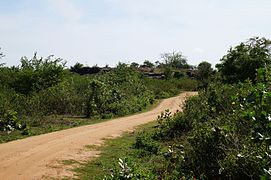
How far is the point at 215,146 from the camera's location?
7.70 m

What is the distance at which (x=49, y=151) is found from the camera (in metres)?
12.1

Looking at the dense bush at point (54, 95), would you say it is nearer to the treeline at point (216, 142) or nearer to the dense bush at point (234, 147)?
the treeline at point (216, 142)

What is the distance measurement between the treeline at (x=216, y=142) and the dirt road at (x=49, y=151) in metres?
1.74

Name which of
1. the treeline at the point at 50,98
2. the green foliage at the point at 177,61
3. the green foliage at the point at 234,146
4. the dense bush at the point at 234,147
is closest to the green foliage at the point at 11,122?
the treeline at the point at 50,98

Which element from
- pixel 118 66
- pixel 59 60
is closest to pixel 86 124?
A: pixel 59 60

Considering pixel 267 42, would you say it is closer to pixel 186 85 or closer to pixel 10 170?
pixel 10 170

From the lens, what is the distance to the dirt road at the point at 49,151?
32.2 ft

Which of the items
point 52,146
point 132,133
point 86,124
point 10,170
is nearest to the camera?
point 10,170

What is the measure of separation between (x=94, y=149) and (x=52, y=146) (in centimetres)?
134

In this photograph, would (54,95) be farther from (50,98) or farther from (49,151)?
(49,151)

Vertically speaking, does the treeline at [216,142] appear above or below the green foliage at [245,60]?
below

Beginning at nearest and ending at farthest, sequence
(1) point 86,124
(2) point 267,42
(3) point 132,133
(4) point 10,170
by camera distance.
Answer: (4) point 10,170, (3) point 132,133, (1) point 86,124, (2) point 267,42

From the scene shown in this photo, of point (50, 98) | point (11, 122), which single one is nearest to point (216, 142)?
point (11, 122)

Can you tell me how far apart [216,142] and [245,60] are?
17.5 meters
